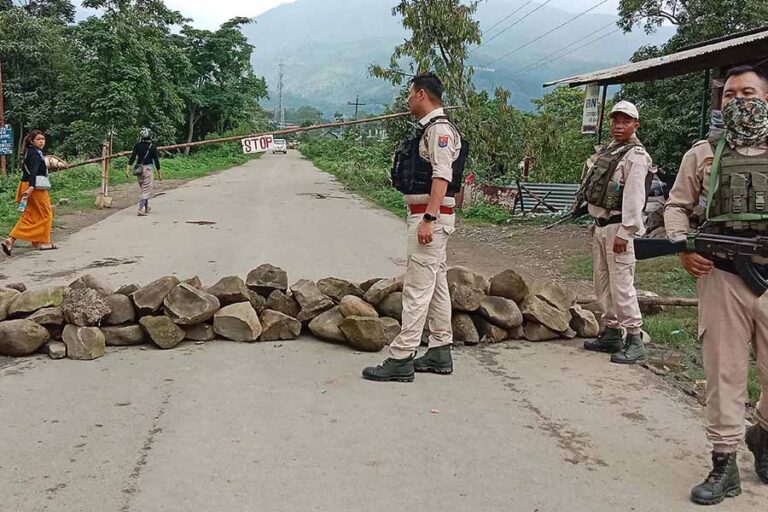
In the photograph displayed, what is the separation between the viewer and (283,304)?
228 inches

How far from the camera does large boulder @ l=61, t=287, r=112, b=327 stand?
5.17m

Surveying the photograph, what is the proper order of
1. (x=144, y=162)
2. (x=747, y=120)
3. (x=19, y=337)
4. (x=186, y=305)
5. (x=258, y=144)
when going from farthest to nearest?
1. (x=144, y=162)
2. (x=258, y=144)
3. (x=186, y=305)
4. (x=19, y=337)
5. (x=747, y=120)

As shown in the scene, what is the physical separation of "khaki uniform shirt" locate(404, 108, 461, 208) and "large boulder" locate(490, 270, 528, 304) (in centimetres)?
123

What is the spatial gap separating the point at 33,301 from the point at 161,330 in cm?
100

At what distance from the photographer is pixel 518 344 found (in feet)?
18.7

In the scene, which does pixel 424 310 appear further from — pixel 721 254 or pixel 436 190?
pixel 721 254

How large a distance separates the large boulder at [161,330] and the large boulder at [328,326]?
1053 mm

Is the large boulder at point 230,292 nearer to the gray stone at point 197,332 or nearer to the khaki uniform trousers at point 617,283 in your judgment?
the gray stone at point 197,332

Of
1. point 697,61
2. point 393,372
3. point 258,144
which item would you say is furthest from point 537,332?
point 697,61

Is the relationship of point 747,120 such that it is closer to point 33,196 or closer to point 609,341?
point 609,341

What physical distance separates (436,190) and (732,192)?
1.92 meters

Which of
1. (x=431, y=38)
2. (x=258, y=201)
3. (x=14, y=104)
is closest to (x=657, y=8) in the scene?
(x=431, y=38)

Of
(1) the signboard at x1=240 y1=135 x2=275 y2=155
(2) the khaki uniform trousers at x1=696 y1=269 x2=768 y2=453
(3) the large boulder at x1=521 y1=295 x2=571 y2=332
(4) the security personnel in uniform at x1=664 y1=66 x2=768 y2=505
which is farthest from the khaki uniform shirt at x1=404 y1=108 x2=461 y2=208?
(1) the signboard at x1=240 y1=135 x2=275 y2=155

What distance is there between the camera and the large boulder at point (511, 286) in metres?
5.80
